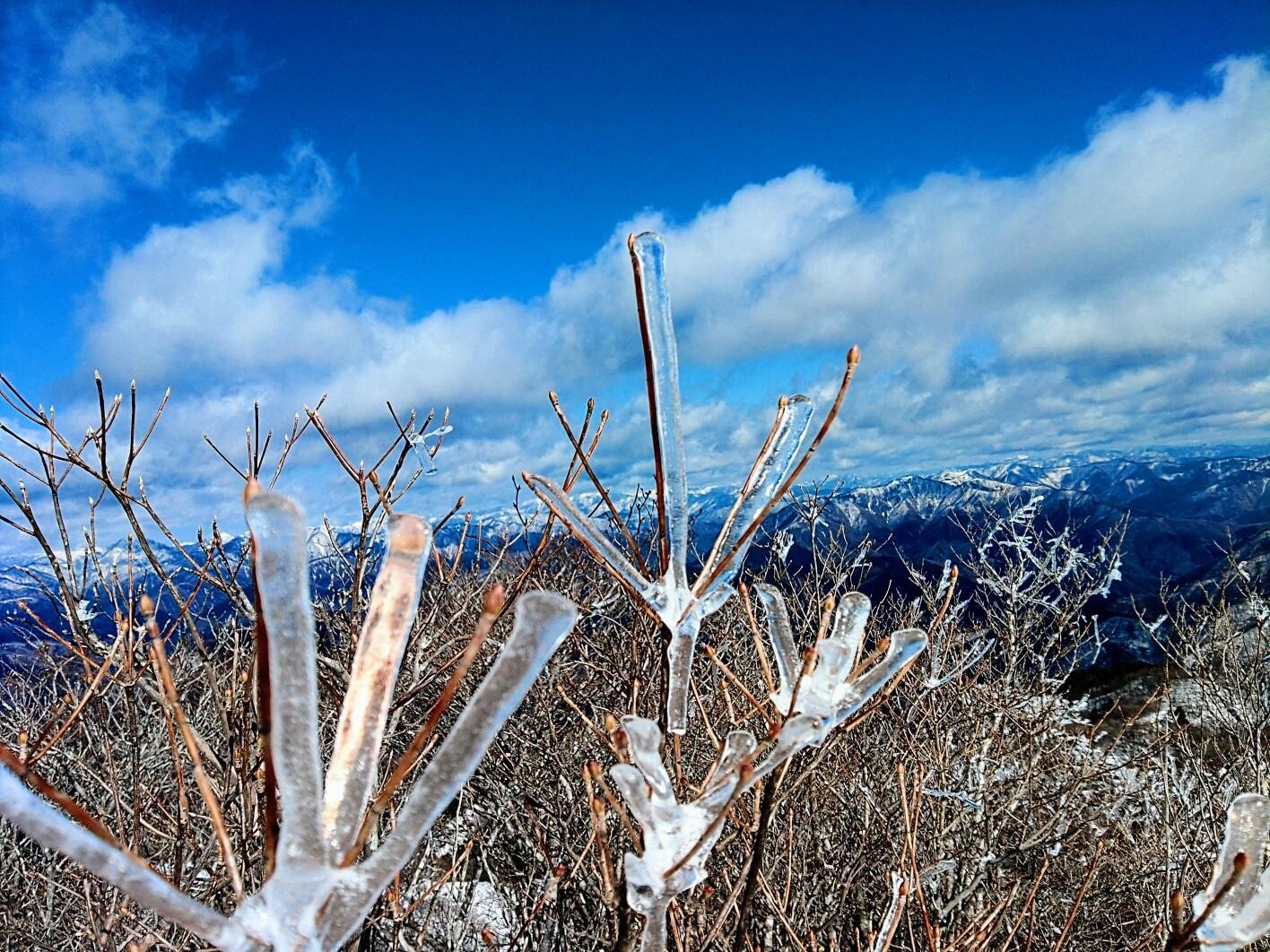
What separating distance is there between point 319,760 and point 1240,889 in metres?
1.09

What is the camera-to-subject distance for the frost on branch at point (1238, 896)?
90cm

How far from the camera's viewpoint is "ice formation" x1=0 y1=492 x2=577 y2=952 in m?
0.58

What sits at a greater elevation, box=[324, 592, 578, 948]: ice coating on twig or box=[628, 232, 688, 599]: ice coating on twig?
box=[628, 232, 688, 599]: ice coating on twig

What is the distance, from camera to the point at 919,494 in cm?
18888

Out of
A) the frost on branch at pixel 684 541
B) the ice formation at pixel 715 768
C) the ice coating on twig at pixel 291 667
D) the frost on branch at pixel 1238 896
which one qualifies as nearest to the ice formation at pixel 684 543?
the frost on branch at pixel 684 541

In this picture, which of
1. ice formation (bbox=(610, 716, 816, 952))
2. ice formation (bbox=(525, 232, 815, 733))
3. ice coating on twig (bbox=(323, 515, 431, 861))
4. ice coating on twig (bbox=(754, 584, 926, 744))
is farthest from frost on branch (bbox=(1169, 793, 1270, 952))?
ice coating on twig (bbox=(323, 515, 431, 861))

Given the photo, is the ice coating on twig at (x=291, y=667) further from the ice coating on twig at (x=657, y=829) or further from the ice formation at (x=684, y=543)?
the ice formation at (x=684, y=543)

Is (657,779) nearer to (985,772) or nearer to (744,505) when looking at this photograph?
(744,505)

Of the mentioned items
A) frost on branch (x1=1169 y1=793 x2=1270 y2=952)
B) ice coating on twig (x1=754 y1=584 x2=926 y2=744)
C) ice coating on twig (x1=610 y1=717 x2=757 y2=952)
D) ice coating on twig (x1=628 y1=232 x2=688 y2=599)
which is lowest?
frost on branch (x1=1169 y1=793 x2=1270 y2=952)

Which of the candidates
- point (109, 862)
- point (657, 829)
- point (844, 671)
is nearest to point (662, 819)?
point (657, 829)

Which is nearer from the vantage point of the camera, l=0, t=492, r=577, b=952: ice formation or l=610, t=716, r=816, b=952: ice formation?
l=0, t=492, r=577, b=952: ice formation

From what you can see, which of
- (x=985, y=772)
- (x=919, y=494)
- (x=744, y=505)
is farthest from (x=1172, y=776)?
(x=919, y=494)

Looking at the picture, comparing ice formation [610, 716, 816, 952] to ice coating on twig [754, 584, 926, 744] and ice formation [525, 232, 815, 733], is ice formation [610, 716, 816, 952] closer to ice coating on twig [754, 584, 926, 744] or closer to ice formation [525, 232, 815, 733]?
ice coating on twig [754, 584, 926, 744]

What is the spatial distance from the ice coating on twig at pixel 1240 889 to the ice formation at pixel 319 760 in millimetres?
880
